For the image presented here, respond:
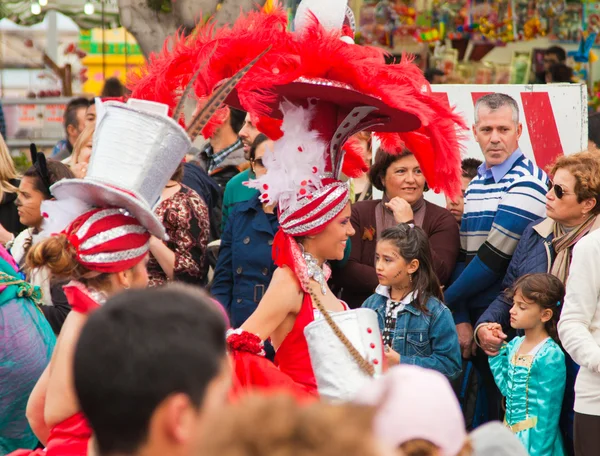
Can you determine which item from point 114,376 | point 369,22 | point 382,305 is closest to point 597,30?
point 369,22

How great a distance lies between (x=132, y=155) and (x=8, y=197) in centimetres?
358

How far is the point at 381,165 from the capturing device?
549 cm

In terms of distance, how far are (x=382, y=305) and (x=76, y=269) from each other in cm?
228

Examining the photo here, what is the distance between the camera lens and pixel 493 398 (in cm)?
536

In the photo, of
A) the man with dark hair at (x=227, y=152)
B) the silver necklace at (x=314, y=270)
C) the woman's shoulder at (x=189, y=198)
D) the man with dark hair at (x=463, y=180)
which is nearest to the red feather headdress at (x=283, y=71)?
the silver necklace at (x=314, y=270)

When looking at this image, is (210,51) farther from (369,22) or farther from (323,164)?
(369,22)

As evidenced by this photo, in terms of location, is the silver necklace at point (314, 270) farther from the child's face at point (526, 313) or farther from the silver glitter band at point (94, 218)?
the child's face at point (526, 313)

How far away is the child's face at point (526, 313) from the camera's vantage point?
15.6ft

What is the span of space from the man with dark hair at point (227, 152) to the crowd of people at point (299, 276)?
0.08 ft

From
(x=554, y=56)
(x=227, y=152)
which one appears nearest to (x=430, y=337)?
(x=227, y=152)

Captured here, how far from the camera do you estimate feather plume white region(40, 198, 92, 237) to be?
2959 mm

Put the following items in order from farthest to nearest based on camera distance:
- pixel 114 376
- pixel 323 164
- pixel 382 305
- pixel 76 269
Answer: pixel 382 305
pixel 323 164
pixel 76 269
pixel 114 376

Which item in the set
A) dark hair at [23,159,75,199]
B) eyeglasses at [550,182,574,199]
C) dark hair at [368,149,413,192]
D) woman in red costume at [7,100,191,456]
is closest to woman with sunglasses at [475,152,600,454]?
eyeglasses at [550,182,574,199]

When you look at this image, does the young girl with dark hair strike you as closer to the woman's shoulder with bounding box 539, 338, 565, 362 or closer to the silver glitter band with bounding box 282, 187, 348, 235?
the silver glitter band with bounding box 282, 187, 348, 235
